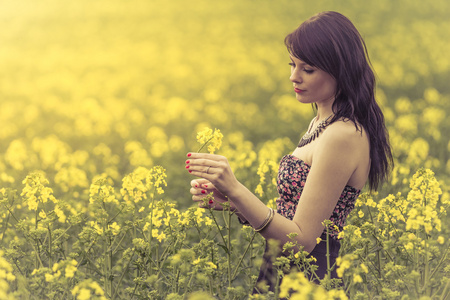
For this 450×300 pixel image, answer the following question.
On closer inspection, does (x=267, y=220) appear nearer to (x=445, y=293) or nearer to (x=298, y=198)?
(x=298, y=198)

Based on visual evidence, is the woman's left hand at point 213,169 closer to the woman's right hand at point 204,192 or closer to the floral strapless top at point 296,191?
the woman's right hand at point 204,192

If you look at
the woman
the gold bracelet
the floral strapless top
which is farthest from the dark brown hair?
the gold bracelet

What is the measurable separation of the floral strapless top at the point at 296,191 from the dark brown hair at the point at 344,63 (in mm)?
167

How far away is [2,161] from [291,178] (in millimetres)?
4220

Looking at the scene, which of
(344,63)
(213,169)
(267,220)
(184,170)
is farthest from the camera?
(184,170)

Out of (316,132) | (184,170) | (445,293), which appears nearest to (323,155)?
(316,132)

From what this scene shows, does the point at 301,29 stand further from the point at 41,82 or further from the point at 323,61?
the point at 41,82

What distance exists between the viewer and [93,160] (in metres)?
5.98

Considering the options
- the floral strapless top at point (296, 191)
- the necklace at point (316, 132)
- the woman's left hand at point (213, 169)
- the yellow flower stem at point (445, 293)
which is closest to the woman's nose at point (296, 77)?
the necklace at point (316, 132)

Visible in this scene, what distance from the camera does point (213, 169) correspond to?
79.9 inches

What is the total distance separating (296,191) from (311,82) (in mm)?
451

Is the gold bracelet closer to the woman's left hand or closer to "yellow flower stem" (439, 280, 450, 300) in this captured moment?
the woman's left hand

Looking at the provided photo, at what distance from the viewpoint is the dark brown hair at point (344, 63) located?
227 cm

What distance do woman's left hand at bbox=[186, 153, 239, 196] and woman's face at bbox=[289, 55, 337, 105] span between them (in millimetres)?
508
